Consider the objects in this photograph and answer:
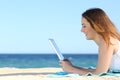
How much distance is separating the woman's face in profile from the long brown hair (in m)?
0.05

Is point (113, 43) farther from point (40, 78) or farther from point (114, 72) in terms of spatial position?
point (40, 78)

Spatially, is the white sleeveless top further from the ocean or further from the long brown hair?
the ocean

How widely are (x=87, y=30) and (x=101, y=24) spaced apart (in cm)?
23

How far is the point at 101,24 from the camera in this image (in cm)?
736

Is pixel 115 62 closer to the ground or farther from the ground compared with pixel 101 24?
closer to the ground

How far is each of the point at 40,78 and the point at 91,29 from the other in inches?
43.0

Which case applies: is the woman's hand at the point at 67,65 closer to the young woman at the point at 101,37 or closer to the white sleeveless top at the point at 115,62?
the young woman at the point at 101,37

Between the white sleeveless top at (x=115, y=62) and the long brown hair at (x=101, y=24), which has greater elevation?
the long brown hair at (x=101, y=24)

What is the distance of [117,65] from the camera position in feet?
25.2

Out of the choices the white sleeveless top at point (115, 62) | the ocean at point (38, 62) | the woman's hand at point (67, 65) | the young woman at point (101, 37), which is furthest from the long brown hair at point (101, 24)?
the ocean at point (38, 62)

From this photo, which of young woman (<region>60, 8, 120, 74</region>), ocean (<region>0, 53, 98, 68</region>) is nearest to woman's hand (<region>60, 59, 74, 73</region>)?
young woman (<region>60, 8, 120, 74</region>)

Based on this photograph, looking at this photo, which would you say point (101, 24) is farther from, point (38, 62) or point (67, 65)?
point (38, 62)

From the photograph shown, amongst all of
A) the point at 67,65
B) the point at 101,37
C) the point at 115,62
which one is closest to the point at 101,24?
the point at 101,37

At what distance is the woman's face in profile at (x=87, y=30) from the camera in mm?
7395
